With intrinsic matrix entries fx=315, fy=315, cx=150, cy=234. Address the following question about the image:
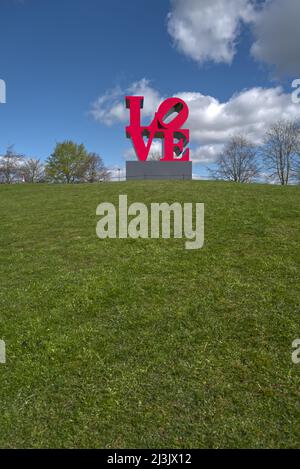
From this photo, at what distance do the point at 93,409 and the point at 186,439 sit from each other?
1031 mm

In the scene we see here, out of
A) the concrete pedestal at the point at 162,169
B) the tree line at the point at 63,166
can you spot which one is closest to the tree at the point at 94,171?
the tree line at the point at 63,166

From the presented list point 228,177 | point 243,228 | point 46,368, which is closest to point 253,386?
point 46,368

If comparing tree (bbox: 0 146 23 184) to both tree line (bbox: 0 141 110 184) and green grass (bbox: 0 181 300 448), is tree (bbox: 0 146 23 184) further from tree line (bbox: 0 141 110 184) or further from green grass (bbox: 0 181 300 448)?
green grass (bbox: 0 181 300 448)

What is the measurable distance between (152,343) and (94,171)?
59.2 metres

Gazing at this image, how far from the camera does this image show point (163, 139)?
23.5m

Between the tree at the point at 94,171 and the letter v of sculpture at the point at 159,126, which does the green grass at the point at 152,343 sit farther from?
the tree at the point at 94,171

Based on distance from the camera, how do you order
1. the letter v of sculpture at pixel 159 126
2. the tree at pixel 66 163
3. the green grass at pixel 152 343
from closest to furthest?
the green grass at pixel 152 343, the letter v of sculpture at pixel 159 126, the tree at pixel 66 163

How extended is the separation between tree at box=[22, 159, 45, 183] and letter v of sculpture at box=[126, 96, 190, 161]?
43.6 metres

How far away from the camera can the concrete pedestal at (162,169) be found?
23.9 m

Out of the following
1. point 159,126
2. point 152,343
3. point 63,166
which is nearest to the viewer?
point 152,343

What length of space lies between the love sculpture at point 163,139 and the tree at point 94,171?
35664 mm

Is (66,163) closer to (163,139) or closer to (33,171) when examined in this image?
(33,171)

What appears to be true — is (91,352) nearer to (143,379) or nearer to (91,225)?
(143,379)

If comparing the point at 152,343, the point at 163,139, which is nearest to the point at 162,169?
the point at 163,139
